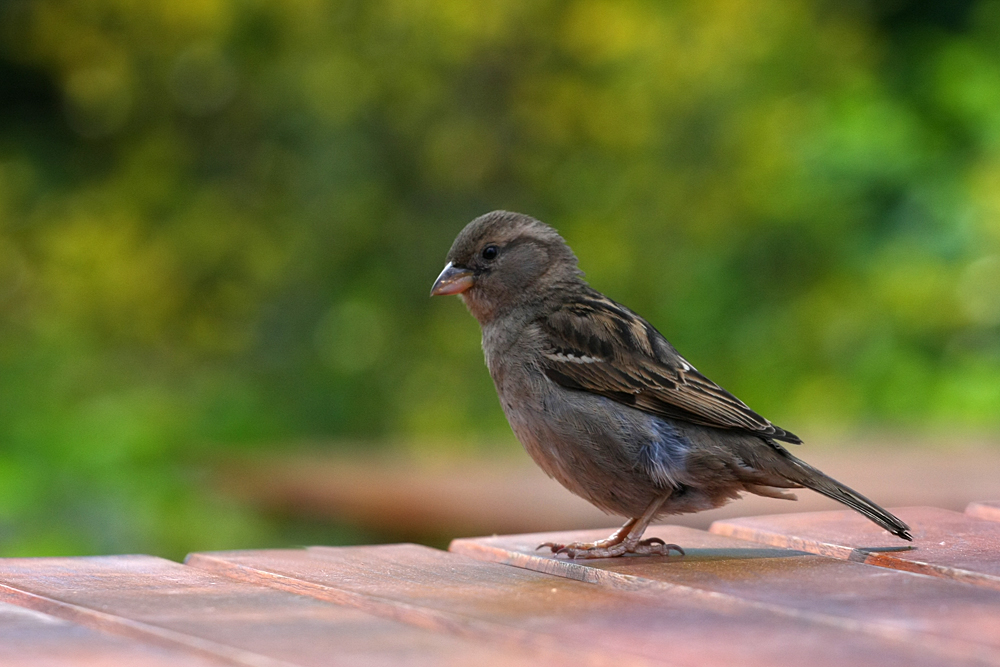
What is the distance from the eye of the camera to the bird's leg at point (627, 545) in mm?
2426

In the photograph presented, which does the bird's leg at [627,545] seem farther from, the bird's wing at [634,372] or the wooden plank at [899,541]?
the bird's wing at [634,372]

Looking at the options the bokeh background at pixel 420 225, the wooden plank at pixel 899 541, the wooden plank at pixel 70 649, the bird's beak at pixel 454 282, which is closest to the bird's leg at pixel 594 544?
the wooden plank at pixel 899 541

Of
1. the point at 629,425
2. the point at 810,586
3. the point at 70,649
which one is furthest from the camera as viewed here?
the point at 629,425

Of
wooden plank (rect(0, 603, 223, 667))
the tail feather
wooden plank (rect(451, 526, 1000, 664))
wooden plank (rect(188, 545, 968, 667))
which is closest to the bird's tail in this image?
the tail feather

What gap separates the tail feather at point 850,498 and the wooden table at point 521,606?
0.04 metres

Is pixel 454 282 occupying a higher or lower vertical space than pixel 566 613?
higher

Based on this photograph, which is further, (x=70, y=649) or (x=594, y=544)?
(x=594, y=544)

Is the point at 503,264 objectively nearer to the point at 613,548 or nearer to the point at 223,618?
the point at 613,548

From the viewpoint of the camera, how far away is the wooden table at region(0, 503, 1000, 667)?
1.35 m

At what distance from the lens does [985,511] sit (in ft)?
8.69

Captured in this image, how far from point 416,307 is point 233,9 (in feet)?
6.88

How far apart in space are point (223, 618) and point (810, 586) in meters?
0.79

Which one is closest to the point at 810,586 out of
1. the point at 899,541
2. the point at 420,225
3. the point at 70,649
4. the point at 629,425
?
the point at 899,541

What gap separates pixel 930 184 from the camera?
8641 mm
